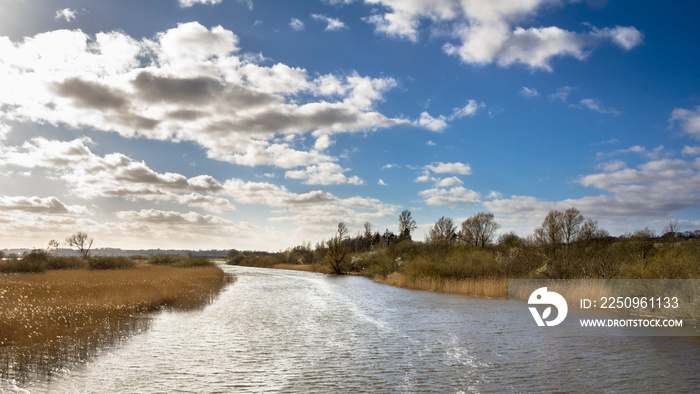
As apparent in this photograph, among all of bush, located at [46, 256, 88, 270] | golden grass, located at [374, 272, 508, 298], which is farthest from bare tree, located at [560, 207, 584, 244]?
bush, located at [46, 256, 88, 270]

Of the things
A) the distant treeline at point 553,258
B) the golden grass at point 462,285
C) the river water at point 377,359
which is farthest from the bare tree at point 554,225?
the river water at point 377,359

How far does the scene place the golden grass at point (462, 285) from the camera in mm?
34500

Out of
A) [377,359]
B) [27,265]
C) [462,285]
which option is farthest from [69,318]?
[27,265]

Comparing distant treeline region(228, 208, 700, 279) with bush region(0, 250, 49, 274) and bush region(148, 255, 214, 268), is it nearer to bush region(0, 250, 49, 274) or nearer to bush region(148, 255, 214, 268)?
bush region(148, 255, 214, 268)

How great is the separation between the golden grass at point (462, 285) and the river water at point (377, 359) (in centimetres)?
1186

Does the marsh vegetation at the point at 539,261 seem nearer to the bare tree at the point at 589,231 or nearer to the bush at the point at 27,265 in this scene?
the bare tree at the point at 589,231

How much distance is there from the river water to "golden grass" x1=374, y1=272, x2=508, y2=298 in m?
11.9

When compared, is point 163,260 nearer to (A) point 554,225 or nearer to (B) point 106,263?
(B) point 106,263

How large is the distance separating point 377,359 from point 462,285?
25998 millimetres

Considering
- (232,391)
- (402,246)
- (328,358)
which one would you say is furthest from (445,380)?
(402,246)

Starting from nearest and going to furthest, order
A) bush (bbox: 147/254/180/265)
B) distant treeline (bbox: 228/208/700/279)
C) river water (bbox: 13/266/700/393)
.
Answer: river water (bbox: 13/266/700/393), distant treeline (bbox: 228/208/700/279), bush (bbox: 147/254/180/265)

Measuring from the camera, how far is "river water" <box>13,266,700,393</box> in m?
11.4

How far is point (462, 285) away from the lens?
38656mm

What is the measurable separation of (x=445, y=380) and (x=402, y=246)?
164 ft
